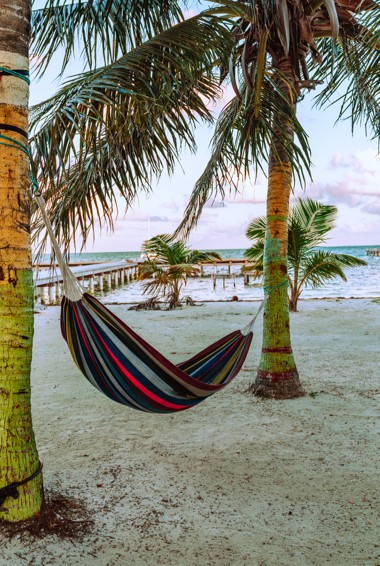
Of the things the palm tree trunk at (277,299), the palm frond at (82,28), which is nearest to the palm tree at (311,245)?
the palm tree trunk at (277,299)

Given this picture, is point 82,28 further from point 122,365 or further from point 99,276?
point 99,276

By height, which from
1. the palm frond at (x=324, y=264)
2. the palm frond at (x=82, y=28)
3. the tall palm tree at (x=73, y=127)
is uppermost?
the palm frond at (x=82, y=28)

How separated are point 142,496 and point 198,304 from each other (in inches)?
259

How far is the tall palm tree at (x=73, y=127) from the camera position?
5.26 feet

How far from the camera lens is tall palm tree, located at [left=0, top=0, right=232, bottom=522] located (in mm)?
1603

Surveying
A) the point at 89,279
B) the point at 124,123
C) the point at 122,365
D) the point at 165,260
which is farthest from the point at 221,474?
the point at 89,279

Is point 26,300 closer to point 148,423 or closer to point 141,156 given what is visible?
point 148,423

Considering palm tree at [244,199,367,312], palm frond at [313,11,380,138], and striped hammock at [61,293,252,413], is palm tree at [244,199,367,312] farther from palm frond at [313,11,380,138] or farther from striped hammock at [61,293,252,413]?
striped hammock at [61,293,252,413]

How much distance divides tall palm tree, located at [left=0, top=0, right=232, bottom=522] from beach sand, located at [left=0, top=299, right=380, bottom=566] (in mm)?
361

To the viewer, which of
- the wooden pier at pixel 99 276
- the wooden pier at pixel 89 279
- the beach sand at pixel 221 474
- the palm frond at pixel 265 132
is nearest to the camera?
the beach sand at pixel 221 474

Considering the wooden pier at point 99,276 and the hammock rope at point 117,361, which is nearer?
the hammock rope at point 117,361

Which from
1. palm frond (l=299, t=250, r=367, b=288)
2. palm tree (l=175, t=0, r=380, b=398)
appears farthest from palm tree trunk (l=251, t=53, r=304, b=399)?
palm frond (l=299, t=250, r=367, b=288)

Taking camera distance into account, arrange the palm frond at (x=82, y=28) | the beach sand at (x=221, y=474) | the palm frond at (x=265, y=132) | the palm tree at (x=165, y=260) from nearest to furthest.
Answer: the beach sand at (x=221, y=474)
the palm frond at (x=265, y=132)
the palm frond at (x=82, y=28)
the palm tree at (x=165, y=260)

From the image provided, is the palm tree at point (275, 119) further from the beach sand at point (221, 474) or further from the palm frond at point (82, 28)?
the palm frond at point (82, 28)
